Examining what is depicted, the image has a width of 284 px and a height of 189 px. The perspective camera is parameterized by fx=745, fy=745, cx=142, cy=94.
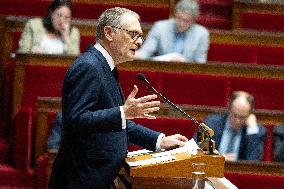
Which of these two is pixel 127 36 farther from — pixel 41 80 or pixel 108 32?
pixel 41 80

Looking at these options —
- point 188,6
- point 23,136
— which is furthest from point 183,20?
point 23,136

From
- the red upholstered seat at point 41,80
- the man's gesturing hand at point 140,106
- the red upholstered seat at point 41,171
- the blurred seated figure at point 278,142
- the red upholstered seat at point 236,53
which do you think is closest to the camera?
the man's gesturing hand at point 140,106

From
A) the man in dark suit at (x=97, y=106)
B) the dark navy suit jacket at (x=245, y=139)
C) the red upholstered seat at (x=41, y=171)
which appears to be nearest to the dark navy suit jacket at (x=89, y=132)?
the man in dark suit at (x=97, y=106)

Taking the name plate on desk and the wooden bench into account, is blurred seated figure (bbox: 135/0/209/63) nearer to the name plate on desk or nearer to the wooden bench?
the wooden bench

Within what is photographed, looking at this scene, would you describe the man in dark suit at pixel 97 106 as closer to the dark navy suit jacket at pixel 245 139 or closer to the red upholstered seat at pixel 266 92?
the dark navy suit jacket at pixel 245 139

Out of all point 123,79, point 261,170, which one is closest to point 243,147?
point 261,170

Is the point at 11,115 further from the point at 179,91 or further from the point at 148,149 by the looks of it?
the point at 148,149

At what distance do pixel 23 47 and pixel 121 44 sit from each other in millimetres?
794

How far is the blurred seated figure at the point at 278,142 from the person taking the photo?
123 centimetres

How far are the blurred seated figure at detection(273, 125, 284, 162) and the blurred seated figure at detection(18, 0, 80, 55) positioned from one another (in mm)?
455

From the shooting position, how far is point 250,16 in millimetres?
1821

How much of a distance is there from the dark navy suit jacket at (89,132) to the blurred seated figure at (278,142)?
1.81ft

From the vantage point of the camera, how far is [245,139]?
1.20 metres

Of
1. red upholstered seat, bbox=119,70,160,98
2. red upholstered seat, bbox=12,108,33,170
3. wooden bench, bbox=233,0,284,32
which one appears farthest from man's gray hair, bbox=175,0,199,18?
red upholstered seat, bbox=12,108,33,170
